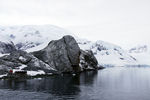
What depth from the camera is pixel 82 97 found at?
165 ft

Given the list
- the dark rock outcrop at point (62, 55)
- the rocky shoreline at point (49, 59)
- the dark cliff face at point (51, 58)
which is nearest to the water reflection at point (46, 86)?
the rocky shoreline at point (49, 59)

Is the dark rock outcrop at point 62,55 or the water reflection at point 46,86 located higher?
the dark rock outcrop at point 62,55

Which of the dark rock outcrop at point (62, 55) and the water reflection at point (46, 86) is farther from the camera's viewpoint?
the dark rock outcrop at point (62, 55)

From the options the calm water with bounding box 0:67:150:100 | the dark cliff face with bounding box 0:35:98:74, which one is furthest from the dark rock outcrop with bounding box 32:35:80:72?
the calm water with bounding box 0:67:150:100

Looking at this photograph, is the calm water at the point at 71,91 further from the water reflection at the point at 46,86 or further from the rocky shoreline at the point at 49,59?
the rocky shoreline at the point at 49,59

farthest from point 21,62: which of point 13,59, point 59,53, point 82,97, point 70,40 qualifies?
point 82,97

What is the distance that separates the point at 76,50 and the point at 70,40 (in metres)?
8.57

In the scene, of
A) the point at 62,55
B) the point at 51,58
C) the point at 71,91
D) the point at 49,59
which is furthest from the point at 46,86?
the point at 62,55

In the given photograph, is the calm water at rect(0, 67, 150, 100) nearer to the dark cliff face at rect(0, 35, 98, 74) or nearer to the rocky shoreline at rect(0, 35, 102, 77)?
the rocky shoreline at rect(0, 35, 102, 77)

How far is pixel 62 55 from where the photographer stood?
141m

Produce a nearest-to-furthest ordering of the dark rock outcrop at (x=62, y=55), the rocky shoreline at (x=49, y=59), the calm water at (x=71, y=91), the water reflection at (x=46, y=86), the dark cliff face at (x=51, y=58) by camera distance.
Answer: the calm water at (x=71, y=91)
the water reflection at (x=46, y=86)
the rocky shoreline at (x=49, y=59)
the dark cliff face at (x=51, y=58)
the dark rock outcrop at (x=62, y=55)

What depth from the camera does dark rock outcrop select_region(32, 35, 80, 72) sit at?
137125mm

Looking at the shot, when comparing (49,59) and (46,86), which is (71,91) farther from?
(49,59)

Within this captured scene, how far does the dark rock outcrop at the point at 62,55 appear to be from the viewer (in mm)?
137125
